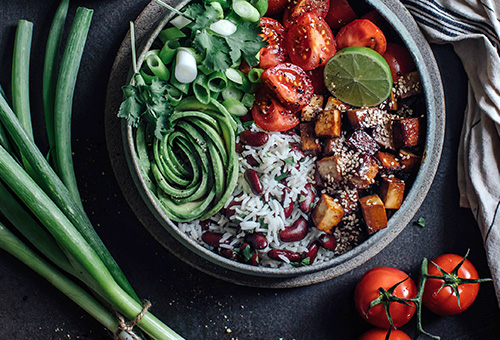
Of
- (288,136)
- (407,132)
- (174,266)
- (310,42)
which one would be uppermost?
(310,42)

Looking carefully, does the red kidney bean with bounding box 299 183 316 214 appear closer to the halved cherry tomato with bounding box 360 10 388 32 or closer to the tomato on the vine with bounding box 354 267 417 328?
the tomato on the vine with bounding box 354 267 417 328

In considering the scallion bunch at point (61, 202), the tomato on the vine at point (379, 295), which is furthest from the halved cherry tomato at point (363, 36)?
the scallion bunch at point (61, 202)

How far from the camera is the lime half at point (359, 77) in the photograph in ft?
6.15

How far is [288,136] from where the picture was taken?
204cm

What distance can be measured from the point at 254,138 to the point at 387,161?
0.59 m

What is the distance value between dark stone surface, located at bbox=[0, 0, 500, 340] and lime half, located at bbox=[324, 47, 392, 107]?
48 cm

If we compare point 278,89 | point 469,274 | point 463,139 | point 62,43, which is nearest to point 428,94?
point 463,139

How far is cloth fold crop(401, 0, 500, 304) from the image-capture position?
2.08 m

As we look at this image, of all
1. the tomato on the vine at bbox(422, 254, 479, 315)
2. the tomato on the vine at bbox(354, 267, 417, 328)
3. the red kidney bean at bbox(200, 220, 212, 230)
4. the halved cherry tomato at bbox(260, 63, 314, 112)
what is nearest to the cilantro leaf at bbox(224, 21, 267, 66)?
the halved cherry tomato at bbox(260, 63, 314, 112)

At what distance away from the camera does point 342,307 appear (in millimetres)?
2227

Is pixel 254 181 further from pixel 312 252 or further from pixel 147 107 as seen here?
pixel 147 107

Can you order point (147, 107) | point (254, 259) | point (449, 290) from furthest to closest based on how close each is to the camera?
point (449, 290), point (254, 259), point (147, 107)

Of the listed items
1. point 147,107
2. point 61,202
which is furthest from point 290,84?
point 61,202

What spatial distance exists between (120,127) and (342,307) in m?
1.33
